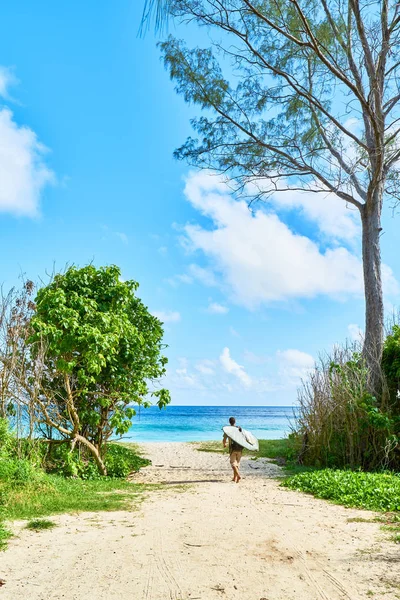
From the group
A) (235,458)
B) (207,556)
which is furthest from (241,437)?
(207,556)

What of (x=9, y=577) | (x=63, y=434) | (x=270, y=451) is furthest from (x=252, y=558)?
(x=270, y=451)

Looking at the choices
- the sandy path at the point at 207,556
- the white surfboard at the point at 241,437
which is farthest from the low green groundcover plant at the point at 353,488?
the white surfboard at the point at 241,437

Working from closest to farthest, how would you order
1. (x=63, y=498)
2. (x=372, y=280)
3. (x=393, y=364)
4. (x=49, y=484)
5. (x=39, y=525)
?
(x=39, y=525), (x=63, y=498), (x=49, y=484), (x=393, y=364), (x=372, y=280)

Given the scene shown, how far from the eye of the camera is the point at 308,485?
9.41 meters

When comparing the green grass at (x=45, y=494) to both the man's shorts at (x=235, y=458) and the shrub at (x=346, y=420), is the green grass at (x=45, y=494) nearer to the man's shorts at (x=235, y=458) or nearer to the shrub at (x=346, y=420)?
the man's shorts at (x=235, y=458)

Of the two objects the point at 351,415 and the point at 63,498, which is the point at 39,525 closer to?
the point at 63,498

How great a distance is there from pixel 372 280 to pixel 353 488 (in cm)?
638

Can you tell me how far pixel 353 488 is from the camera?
28.1ft

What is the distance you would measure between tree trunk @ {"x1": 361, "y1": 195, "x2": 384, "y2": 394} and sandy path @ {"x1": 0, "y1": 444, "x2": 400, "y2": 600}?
221 inches

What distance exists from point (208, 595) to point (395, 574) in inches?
69.3

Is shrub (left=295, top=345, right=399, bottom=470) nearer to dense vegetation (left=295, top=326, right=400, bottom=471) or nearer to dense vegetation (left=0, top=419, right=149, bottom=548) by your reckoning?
dense vegetation (left=295, top=326, right=400, bottom=471)

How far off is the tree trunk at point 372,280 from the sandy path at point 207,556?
18.4ft

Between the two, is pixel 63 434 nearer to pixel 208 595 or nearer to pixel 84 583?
pixel 84 583

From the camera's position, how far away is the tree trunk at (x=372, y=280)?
12867mm
